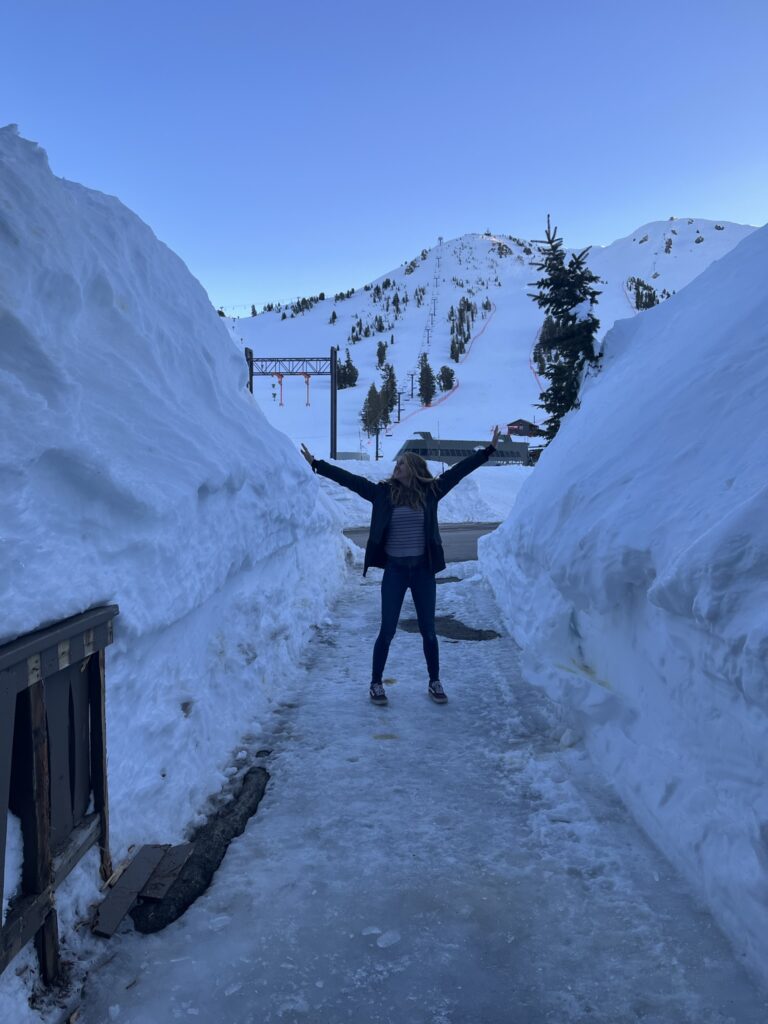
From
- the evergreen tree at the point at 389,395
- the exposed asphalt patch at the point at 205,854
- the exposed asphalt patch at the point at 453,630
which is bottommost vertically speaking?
the exposed asphalt patch at the point at 453,630

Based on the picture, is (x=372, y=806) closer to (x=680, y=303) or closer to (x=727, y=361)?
(x=727, y=361)

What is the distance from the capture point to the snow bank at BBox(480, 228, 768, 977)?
2.18m

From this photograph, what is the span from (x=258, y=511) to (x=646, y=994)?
12.5 feet

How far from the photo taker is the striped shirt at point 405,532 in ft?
15.3

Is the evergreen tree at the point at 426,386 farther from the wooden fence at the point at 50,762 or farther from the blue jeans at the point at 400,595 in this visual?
the wooden fence at the point at 50,762

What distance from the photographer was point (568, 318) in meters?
11.3

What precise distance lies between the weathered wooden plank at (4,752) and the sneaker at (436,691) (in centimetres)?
→ 322

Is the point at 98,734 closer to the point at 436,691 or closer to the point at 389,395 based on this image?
the point at 436,691

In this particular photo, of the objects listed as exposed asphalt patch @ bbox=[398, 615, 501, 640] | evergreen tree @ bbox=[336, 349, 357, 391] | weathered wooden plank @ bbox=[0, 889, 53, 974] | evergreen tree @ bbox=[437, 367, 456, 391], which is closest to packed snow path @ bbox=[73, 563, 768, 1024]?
weathered wooden plank @ bbox=[0, 889, 53, 974]

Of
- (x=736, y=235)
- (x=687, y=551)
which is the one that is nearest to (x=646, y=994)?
(x=687, y=551)

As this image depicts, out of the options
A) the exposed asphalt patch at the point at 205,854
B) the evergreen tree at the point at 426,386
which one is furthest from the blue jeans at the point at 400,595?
the evergreen tree at the point at 426,386

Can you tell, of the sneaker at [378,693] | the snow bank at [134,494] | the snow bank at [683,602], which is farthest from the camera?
the sneaker at [378,693]

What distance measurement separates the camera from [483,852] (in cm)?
283

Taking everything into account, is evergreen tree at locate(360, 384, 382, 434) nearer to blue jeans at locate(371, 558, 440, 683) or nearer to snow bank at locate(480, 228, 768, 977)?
blue jeans at locate(371, 558, 440, 683)
